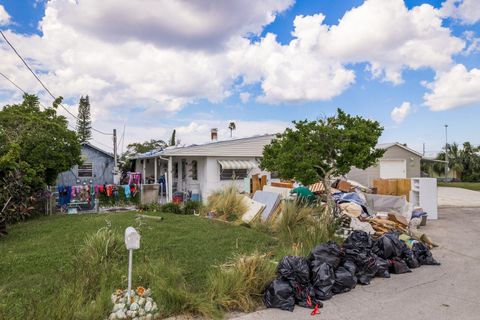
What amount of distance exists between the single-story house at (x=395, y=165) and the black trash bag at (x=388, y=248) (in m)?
17.1

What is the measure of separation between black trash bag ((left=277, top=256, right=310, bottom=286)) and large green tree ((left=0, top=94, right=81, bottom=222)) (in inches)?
334

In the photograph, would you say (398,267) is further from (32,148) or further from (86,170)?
(86,170)

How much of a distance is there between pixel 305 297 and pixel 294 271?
0.36m

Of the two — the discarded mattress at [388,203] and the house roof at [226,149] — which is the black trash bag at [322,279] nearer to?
the discarded mattress at [388,203]

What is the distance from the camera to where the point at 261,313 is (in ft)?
13.4

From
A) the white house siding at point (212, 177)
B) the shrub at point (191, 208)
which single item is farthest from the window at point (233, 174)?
the shrub at point (191, 208)

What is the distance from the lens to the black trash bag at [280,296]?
4195mm

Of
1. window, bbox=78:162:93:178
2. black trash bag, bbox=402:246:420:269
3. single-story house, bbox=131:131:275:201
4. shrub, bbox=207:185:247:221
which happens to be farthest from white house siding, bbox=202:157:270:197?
black trash bag, bbox=402:246:420:269

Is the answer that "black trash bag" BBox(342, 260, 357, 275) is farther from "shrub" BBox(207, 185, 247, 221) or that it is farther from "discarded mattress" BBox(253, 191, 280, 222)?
"shrub" BBox(207, 185, 247, 221)

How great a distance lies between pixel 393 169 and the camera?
23500mm

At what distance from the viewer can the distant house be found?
2147 centimetres

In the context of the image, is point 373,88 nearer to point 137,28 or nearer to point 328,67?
point 328,67

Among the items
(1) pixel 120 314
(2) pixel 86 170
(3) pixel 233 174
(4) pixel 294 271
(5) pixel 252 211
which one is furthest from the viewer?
(2) pixel 86 170

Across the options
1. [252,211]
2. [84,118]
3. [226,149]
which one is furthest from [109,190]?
[84,118]
